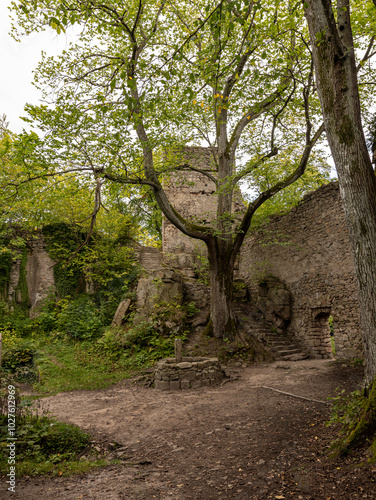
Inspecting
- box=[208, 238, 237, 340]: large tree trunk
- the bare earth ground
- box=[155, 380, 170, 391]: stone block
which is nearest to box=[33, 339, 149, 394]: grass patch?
the bare earth ground

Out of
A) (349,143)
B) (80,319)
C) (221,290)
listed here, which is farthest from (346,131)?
(80,319)

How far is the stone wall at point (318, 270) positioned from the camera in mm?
9297

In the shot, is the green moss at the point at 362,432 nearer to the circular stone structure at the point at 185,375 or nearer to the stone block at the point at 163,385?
the circular stone structure at the point at 185,375

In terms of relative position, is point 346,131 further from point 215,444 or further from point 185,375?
point 185,375

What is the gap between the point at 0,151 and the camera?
7.40 meters

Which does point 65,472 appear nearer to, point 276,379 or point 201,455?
point 201,455

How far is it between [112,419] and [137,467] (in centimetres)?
208

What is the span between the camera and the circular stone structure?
764cm

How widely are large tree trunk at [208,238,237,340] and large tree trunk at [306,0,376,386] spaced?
6.54m

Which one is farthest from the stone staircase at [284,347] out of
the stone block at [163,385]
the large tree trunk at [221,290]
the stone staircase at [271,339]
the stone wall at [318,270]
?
the stone block at [163,385]

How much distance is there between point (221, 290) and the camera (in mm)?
10164

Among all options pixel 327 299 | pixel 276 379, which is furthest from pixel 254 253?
pixel 276 379

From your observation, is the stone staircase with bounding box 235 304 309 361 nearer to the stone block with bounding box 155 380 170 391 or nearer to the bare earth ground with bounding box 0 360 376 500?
the bare earth ground with bounding box 0 360 376 500

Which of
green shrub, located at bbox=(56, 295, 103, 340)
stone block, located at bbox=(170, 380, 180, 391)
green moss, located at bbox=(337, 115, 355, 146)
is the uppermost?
green moss, located at bbox=(337, 115, 355, 146)
